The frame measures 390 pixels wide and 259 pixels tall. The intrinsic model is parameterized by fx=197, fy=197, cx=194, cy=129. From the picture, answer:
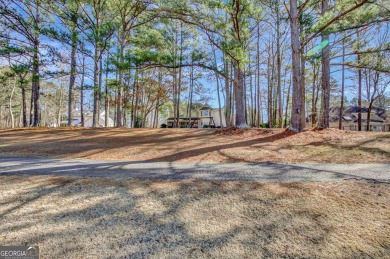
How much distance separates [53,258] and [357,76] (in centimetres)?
2171

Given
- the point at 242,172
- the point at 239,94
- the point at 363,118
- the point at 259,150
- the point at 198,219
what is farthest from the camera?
the point at 363,118

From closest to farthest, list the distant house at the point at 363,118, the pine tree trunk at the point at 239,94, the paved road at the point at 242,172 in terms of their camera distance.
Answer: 1. the paved road at the point at 242,172
2. the pine tree trunk at the point at 239,94
3. the distant house at the point at 363,118

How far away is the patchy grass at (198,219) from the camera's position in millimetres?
1996

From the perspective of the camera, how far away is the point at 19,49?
1058 centimetres

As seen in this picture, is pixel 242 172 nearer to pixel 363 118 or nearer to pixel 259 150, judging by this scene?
pixel 259 150

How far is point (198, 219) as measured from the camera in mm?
2500

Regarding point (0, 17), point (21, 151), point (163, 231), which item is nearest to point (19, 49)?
point (0, 17)

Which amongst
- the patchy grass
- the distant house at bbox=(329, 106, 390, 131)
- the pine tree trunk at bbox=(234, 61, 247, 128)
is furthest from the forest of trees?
the distant house at bbox=(329, 106, 390, 131)

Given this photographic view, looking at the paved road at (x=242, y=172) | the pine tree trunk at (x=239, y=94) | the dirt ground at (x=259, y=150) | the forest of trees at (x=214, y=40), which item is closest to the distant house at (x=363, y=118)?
the forest of trees at (x=214, y=40)

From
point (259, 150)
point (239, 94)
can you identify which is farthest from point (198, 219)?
point (239, 94)

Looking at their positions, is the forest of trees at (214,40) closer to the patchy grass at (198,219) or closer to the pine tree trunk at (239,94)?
the pine tree trunk at (239,94)

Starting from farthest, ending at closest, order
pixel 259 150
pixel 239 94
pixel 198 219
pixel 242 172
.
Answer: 1. pixel 239 94
2. pixel 259 150
3. pixel 242 172
4. pixel 198 219

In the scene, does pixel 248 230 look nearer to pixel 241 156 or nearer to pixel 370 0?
pixel 241 156

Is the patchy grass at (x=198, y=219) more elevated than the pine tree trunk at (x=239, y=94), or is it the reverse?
the pine tree trunk at (x=239, y=94)
